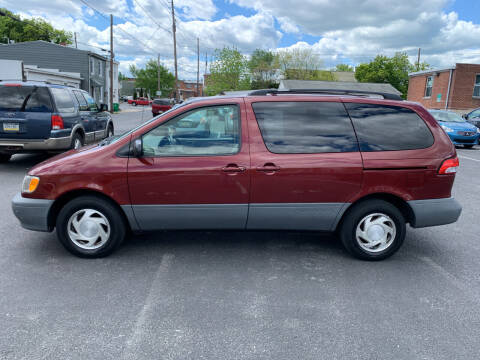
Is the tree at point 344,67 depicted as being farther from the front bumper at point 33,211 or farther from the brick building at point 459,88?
the front bumper at point 33,211

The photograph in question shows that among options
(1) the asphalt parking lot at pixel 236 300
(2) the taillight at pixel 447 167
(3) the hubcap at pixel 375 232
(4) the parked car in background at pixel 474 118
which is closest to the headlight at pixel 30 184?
(1) the asphalt parking lot at pixel 236 300

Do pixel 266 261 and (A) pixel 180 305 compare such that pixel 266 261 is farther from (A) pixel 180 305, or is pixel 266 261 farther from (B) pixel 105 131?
(B) pixel 105 131

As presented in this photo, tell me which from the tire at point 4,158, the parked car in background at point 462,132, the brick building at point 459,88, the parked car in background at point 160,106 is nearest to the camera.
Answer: the tire at point 4,158

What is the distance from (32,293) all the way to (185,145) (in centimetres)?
190

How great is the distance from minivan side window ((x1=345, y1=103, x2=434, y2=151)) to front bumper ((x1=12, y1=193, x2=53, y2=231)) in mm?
3252

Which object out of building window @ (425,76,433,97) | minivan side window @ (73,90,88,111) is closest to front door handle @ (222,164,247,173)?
minivan side window @ (73,90,88,111)

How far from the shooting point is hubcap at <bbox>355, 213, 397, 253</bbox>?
13.5 feet

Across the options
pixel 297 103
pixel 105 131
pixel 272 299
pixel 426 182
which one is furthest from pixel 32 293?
pixel 105 131

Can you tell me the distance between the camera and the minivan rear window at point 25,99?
8250 millimetres

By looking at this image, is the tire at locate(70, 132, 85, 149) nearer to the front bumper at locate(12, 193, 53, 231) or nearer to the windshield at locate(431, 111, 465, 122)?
the front bumper at locate(12, 193, 53, 231)

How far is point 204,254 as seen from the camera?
14.0ft

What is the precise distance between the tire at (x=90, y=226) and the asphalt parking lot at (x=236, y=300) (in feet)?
0.48

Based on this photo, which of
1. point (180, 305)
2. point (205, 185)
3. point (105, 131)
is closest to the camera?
point (180, 305)

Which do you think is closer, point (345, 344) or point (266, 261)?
point (345, 344)
